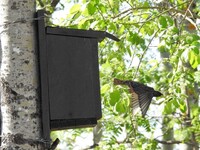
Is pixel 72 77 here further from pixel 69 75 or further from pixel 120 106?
pixel 120 106

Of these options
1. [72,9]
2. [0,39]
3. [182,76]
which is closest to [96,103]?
[0,39]

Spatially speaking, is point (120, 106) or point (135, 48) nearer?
point (120, 106)

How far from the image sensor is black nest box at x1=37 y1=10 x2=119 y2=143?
230 centimetres

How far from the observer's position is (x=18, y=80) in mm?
2152

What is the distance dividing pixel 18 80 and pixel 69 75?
0.36 m

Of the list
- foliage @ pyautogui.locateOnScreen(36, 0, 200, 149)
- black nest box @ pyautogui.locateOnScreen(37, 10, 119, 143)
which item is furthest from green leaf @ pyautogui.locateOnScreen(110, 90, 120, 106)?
black nest box @ pyautogui.locateOnScreen(37, 10, 119, 143)

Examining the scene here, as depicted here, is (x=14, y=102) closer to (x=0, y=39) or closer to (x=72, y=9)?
(x=0, y=39)

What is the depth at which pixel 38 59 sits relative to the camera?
2.25 m

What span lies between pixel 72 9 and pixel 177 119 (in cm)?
256

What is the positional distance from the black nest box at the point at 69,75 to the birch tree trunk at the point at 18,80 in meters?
0.06

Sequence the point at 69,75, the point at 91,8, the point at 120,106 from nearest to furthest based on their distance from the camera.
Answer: the point at 69,75 < the point at 91,8 < the point at 120,106

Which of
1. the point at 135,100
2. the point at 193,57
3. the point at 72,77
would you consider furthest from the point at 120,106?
the point at 72,77

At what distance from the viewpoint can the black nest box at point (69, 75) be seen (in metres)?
2.30

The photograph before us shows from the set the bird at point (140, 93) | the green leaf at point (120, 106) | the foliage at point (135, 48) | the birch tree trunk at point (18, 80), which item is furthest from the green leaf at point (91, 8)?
the birch tree trunk at point (18, 80)
